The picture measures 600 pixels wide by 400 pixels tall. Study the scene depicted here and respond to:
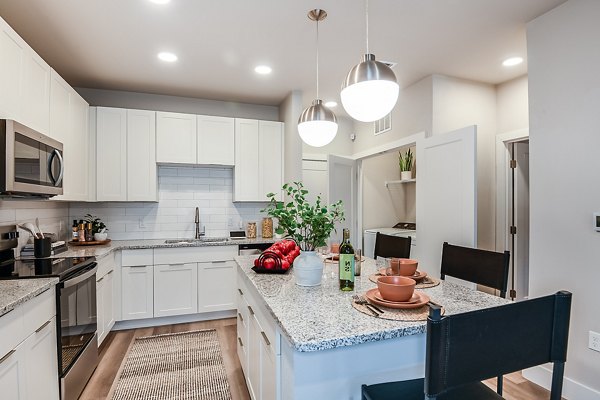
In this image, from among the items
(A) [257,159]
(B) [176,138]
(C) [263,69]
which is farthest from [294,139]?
(B) [176,138]

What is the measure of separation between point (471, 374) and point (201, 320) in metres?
3.36

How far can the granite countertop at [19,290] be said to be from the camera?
1464mm

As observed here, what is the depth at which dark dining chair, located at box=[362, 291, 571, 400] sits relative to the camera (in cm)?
86

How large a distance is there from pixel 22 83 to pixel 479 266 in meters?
3.08

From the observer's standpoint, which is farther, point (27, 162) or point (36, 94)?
point (36, 94)

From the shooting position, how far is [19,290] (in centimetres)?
167

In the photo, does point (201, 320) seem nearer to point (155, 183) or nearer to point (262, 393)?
point (155, 183)

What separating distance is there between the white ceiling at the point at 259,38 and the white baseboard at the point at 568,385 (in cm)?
253

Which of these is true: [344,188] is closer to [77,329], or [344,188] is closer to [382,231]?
[382,231]

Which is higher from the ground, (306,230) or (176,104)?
(176,104)

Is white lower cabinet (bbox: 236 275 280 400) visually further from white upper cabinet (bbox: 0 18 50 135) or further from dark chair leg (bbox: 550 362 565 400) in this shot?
white upper cabinet (bbox: 0 18 50 135)

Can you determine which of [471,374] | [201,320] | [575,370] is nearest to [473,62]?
[575,370]

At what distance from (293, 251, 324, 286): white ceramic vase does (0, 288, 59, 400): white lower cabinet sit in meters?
1.30

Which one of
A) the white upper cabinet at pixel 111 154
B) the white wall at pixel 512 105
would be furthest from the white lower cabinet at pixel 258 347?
A: the white wall at pixel 512 105
